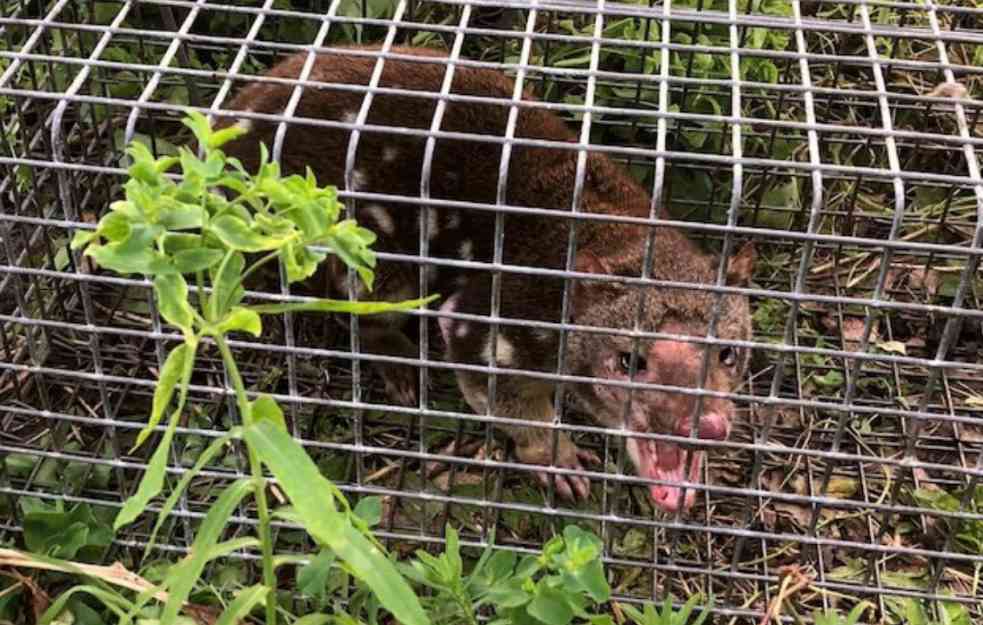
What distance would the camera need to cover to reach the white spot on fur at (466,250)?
2.97 m

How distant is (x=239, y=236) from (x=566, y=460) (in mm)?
1540

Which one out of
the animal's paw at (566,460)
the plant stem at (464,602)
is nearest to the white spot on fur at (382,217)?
the animal's paw at (566,460)

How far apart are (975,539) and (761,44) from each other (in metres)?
1.44

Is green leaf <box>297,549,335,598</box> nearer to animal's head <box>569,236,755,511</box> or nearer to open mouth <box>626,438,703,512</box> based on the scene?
animal's head <box>569,236,755,511</box>

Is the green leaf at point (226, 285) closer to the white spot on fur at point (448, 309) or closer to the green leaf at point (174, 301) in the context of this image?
the green leaf at point (174, 301)

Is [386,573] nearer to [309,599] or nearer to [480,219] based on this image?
[309,599]

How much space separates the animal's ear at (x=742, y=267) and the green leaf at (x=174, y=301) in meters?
1.41

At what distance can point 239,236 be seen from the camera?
65.7 inches

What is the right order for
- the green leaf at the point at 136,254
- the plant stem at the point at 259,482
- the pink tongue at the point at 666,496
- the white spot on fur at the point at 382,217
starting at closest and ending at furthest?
1. the green leaf at the point at 136,254
2. the plant stem at the point at 259,482
3. the pink tongue at the point at 666,496
4. the white spot on fur at the point at 382,217

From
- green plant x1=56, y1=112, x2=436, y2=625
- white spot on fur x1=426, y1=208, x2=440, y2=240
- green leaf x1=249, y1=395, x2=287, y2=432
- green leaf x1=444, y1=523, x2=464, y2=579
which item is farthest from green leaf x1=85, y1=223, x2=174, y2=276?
white spot on fur x1=426, y1=208, x2=440, y2=240

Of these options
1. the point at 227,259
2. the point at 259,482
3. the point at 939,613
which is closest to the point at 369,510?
the point at 259,482

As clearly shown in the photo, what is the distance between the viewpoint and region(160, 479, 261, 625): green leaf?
1.78m

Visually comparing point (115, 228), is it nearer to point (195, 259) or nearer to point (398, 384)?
point (195, 259)

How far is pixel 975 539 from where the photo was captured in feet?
9.23
